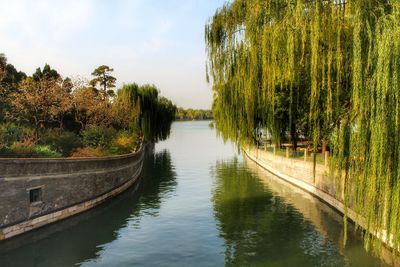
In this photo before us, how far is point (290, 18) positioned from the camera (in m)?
12.7

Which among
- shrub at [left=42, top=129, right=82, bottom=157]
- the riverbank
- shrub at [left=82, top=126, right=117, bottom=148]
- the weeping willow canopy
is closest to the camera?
the weeping willow canopy

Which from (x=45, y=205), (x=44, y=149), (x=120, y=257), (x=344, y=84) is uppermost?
(x=344, y=84)

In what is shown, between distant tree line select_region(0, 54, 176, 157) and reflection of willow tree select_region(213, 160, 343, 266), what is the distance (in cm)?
858

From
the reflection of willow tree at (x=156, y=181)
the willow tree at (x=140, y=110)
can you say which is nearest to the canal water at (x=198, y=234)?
the reflection of willow tree at (x=156, y=181)

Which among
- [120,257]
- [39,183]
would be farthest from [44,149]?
[120,257]

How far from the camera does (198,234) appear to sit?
54.0 feet

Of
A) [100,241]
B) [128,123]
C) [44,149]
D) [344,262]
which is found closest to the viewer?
[344,262]

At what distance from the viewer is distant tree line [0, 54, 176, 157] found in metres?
23.3

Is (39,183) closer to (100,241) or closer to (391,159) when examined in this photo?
(100,241)

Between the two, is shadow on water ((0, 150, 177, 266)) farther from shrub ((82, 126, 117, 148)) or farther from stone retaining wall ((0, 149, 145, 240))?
shrub ((82, 126, 117, 148))

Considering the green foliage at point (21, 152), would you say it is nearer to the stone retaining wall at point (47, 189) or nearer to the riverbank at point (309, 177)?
the stone retaining wall at point (47, 189)

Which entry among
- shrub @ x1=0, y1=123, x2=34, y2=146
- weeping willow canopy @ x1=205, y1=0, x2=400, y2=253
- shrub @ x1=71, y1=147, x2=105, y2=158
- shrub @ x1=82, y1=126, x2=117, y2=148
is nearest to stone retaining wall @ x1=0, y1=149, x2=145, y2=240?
shrub @ x1=71, y1=147, x2=105, y2=158

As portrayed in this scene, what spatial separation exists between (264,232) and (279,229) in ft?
2.78

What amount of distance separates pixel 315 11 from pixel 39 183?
39.9 feet
